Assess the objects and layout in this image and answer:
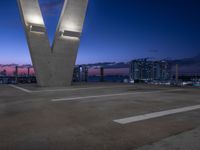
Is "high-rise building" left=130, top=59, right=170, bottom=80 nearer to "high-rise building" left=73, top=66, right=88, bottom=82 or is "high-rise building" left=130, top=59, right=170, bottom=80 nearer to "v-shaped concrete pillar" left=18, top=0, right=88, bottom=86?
"high-rise building" left=73, top=66, right=88, bottom=82

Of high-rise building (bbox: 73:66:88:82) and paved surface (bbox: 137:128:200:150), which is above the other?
high-rise building (bbox: 73:66:88:82)

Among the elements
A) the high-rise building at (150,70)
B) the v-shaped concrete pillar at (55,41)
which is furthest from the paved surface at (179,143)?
the high-rise building at (150,70)

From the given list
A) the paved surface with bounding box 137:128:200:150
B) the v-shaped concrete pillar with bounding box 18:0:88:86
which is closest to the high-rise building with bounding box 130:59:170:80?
the v-shaped concrete pillar with bounding box 18:0:88:86

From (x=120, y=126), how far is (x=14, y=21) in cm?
1910

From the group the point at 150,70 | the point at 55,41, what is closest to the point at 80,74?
the point at 55,41

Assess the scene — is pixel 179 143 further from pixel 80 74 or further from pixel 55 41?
pixel 80 74

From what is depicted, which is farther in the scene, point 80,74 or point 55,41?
point 80,74

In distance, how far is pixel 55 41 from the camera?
11398 mm

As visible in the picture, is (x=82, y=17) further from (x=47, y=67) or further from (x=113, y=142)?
(x=113, y=142)

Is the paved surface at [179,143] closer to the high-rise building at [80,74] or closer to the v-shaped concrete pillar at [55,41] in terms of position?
the v-shaped concrete pillar at [55,41]

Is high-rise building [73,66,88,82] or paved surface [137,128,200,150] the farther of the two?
high-rise building [73,66,88,82]

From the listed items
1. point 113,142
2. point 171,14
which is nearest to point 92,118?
point 113,142

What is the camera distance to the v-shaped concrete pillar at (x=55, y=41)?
419 inches

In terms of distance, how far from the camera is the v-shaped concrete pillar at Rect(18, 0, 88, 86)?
34.9 ft
